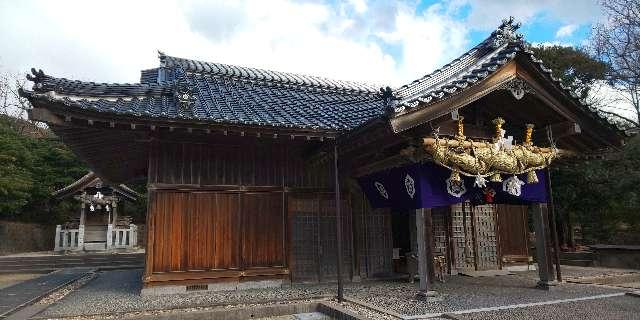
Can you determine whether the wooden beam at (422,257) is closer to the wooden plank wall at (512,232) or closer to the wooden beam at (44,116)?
the wooden plank wall at (512,232)

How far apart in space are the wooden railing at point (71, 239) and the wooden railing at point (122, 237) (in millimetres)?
1691

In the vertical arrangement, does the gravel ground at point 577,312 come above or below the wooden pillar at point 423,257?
below

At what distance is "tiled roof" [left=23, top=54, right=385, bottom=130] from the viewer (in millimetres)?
8055

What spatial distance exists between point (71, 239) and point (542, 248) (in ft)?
93.3

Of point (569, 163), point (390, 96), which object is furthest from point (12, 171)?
point (569, 163)

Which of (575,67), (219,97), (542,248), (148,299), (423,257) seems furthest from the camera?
(575,67)

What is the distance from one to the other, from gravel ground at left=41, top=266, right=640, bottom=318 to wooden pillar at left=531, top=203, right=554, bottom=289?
0.87 feet

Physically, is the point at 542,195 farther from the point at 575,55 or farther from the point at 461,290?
the point at 575,55

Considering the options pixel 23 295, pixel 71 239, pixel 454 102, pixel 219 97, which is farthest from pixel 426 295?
pixel 71 239

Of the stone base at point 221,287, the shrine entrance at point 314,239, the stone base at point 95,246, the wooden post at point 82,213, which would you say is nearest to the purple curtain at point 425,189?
the shrine entrance at point 314,239

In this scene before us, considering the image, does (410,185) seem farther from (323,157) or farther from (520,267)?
(520,267)

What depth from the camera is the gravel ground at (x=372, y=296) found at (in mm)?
7336

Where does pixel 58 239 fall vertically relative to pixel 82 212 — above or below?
below

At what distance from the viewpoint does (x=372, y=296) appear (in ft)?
27.3
